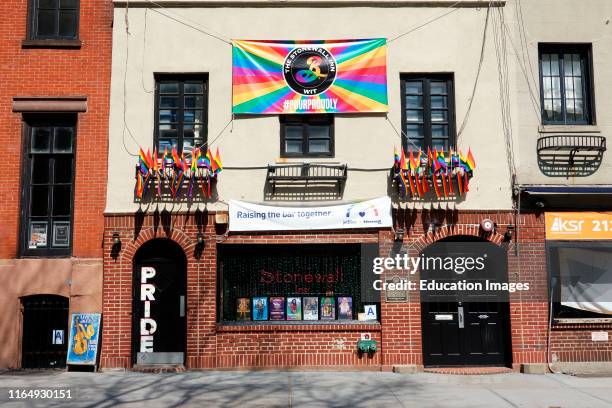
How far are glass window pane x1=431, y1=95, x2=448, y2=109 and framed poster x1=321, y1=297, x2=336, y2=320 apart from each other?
4550 mm

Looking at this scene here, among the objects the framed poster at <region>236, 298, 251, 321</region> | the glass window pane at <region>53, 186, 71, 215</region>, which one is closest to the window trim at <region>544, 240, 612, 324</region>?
the framed poster at <region>236, 298, 251, 321</region>

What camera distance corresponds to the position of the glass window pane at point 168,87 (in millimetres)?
13008

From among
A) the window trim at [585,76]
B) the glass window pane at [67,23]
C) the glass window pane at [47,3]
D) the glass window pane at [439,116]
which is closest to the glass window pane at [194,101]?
the glass window pane at [67,23]

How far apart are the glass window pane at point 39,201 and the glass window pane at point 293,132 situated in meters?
5.08

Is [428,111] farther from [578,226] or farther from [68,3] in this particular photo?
[68,3]

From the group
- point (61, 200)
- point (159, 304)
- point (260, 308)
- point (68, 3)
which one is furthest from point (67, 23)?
point (260, 308)

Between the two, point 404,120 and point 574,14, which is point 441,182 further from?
point 574,14

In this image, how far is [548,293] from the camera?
12.4 m

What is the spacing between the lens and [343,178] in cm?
1245

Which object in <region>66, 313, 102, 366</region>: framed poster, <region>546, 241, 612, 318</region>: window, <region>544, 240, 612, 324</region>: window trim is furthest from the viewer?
<region>546, 241, 612, 318</region>: window

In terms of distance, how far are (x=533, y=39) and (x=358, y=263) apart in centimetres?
589

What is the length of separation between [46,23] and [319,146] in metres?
6.34

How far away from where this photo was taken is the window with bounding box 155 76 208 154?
1288 centimetres

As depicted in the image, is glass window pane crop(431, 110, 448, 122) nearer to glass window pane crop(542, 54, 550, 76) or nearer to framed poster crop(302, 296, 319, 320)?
glass window pane crop(542, 54, 550, 76)
